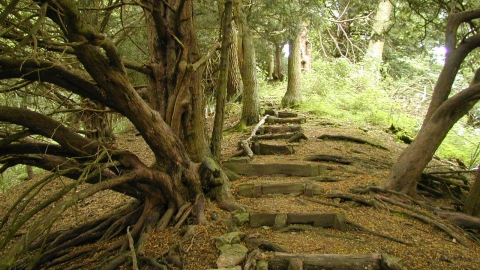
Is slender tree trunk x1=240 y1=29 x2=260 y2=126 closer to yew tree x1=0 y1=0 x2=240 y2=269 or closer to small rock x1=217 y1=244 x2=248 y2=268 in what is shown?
yew tree x1=0 y1=0 x2=240 y2=269

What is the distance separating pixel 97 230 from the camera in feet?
15.8

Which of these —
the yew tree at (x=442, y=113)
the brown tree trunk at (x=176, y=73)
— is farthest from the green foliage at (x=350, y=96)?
the brown tree trunk at (x=176, y=73)

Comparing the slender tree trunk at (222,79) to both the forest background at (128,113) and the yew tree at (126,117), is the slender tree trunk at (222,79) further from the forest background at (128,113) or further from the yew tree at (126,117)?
the yew tree at (126,117)

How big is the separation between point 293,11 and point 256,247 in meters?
7.08

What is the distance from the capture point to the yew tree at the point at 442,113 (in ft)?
16.3

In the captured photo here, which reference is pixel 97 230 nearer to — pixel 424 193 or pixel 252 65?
pixel 424 193

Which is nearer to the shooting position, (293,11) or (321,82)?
(293,11)

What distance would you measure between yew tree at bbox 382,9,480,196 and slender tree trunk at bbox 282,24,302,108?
6.67m

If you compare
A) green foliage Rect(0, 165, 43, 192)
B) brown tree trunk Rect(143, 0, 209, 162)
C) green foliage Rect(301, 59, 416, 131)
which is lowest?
green foliage Rect(0, 165, 43, 192)

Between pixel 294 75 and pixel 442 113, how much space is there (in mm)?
7137

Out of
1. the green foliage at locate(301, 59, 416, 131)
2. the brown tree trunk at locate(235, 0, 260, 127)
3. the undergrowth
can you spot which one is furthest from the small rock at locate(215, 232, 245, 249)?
the green foliage at locate(301, 59, 416, 131)

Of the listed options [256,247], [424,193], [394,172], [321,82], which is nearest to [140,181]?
[256,247]

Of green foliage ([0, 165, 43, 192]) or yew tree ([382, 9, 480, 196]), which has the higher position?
yew tree ([382, 9, 480, 196])

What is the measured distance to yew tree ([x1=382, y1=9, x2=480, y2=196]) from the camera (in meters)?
4.98
